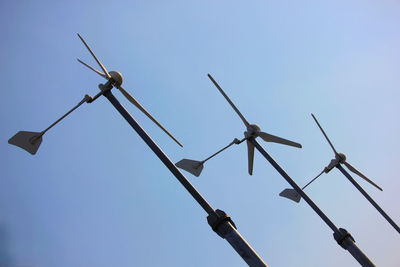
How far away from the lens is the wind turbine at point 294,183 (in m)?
28.2

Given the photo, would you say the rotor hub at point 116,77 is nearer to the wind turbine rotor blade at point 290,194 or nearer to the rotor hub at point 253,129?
the rotor hub at point 253,129

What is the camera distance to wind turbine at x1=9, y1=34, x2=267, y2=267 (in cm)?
1584

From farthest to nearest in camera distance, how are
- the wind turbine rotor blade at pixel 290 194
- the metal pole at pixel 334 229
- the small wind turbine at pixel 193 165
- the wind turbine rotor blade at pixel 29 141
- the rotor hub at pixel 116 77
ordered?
the wind turbine rotor blade at pixel 290 194
the small wind turbine at pixel 193 165
the metal pole at pixel 334 229
the rotor hub at pixel 116 77
the wind turbine rotor blade at pixel 29 141

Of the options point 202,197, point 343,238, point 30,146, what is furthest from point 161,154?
point 343,238

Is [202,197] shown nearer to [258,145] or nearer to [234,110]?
[258,145]

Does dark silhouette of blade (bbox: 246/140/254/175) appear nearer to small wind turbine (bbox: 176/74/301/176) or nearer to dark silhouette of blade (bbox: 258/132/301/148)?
small wind turbine (bbox: 176/74/301/176)

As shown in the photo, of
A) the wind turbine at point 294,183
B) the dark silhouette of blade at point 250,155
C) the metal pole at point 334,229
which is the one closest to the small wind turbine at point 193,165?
the dark silhouette of blade at point 250,155

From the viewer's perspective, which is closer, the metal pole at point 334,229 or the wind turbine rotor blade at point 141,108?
the wind turbine rotor blade at point 141,108

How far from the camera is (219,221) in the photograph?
16609 mm

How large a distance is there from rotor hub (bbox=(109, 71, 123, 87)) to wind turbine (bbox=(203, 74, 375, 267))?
1096 cm

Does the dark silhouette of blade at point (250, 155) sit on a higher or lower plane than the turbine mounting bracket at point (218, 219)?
higher

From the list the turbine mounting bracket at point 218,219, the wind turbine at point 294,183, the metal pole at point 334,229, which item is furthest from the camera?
A: the metal pole at point 334,229

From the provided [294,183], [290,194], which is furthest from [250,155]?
[290,194]

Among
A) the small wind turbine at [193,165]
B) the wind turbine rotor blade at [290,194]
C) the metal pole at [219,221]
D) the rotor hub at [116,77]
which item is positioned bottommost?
the wind turbine rotor blade at [290,194]
